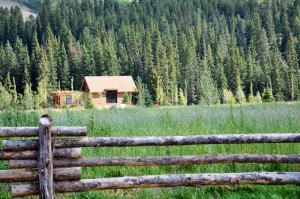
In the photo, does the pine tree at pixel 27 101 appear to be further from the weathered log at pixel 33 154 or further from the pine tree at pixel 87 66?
the pine tree at pixel 87 66

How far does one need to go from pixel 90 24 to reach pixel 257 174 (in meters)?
124

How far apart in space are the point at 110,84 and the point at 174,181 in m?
55.3

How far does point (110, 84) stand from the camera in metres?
60.8

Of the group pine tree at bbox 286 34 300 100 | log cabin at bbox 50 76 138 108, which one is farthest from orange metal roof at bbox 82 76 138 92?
pine tree at bbox 286 34 300 100

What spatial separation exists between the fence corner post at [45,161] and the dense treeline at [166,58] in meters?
50.9

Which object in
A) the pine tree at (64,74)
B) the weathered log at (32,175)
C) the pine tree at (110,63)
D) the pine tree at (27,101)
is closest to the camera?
the weathered log at (32,175)

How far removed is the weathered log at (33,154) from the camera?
18.9 ft

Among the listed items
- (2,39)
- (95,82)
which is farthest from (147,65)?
(2,39)

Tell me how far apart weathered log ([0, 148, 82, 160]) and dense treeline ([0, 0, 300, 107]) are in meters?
50.5

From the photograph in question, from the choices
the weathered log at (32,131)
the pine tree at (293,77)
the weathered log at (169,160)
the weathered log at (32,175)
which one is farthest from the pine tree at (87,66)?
the weathered log at (32,175)

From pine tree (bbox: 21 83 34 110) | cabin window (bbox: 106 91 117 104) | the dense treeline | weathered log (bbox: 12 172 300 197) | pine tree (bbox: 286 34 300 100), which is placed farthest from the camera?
the dense treeline

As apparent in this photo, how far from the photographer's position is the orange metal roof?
60.0 meters

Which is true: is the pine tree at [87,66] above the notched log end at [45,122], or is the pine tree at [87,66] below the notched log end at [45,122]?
above

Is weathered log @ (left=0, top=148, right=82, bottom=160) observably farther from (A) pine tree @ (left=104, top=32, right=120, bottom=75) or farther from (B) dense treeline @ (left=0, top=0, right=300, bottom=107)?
(A) pine tree @ (left=104, top=32, right=120, bottom=75)
